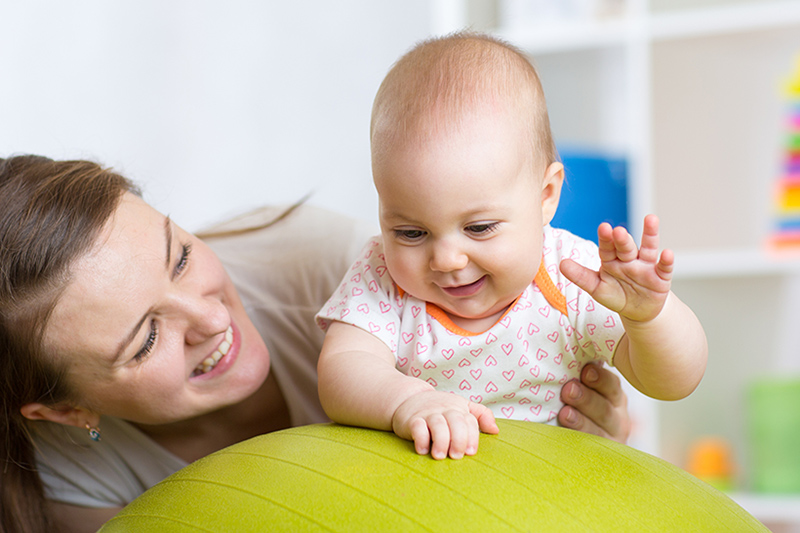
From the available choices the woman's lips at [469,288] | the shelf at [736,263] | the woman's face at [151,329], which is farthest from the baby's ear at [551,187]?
the shelf at [736,263]

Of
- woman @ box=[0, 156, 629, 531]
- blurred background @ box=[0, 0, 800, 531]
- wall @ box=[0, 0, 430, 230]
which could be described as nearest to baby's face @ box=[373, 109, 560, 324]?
woman @ box=[0, 156, 629, 531]

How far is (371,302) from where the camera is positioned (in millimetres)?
974

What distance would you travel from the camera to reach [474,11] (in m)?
2.83

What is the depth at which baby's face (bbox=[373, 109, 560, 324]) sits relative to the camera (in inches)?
32.1

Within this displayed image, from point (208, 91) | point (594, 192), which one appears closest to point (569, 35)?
point (594, 192)

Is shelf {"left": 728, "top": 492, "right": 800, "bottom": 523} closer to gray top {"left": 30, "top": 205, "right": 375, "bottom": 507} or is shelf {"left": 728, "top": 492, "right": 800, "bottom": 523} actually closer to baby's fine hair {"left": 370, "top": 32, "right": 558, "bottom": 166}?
gray top {"left": 30, "top": 205, "right": 375, "bottom": 507}

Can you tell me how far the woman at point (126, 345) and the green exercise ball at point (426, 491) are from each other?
23 centimetres

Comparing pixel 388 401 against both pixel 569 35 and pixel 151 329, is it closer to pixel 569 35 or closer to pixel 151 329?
pixel 151 329

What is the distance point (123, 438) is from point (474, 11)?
216 cm

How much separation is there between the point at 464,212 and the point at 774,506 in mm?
2074

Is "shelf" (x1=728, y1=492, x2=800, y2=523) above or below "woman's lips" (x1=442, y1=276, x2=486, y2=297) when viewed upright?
below

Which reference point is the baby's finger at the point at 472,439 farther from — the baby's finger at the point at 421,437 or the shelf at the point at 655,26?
the shelf at the point at 655,26

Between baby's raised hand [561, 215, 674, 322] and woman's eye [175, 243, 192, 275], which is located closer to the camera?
baby's raised hand [561, 215, 674, 322]

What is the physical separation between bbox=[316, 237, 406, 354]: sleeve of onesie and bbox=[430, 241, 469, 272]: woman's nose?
5.9 inches
